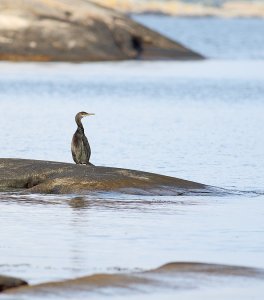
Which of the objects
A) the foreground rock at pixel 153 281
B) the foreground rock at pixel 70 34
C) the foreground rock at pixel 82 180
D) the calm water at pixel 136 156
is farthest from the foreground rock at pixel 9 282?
the foreground rock at pixel 70 34

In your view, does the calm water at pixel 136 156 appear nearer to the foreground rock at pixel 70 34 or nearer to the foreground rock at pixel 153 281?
the foreground rock at pixel 153 281

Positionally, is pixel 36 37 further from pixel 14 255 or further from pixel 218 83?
pixel 14 255

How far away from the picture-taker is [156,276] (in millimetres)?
13906

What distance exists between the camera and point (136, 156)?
2956 cm

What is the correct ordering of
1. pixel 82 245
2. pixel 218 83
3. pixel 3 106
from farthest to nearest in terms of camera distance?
pixel 218 83 < pixel 3 106 < pixel 82 245

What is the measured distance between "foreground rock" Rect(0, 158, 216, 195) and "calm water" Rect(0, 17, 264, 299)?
385mm

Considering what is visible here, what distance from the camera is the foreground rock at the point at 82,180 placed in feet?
70.0

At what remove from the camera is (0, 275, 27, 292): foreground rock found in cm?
1309

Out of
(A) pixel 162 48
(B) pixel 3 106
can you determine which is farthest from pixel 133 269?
(A) pixel 162 48

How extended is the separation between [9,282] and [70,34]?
2071 inches

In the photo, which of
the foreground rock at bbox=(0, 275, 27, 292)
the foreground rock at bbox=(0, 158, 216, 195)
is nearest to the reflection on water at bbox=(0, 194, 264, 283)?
the foreground rock at bbox=(0, 158, 216, 195)

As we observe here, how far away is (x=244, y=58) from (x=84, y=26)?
17.8m

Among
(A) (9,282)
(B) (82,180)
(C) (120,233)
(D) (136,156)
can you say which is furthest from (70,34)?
(A) (9,282)

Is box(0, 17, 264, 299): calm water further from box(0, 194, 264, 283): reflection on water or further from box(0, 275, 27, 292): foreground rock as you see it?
box(0, 275, 27, 292): foreground rock
